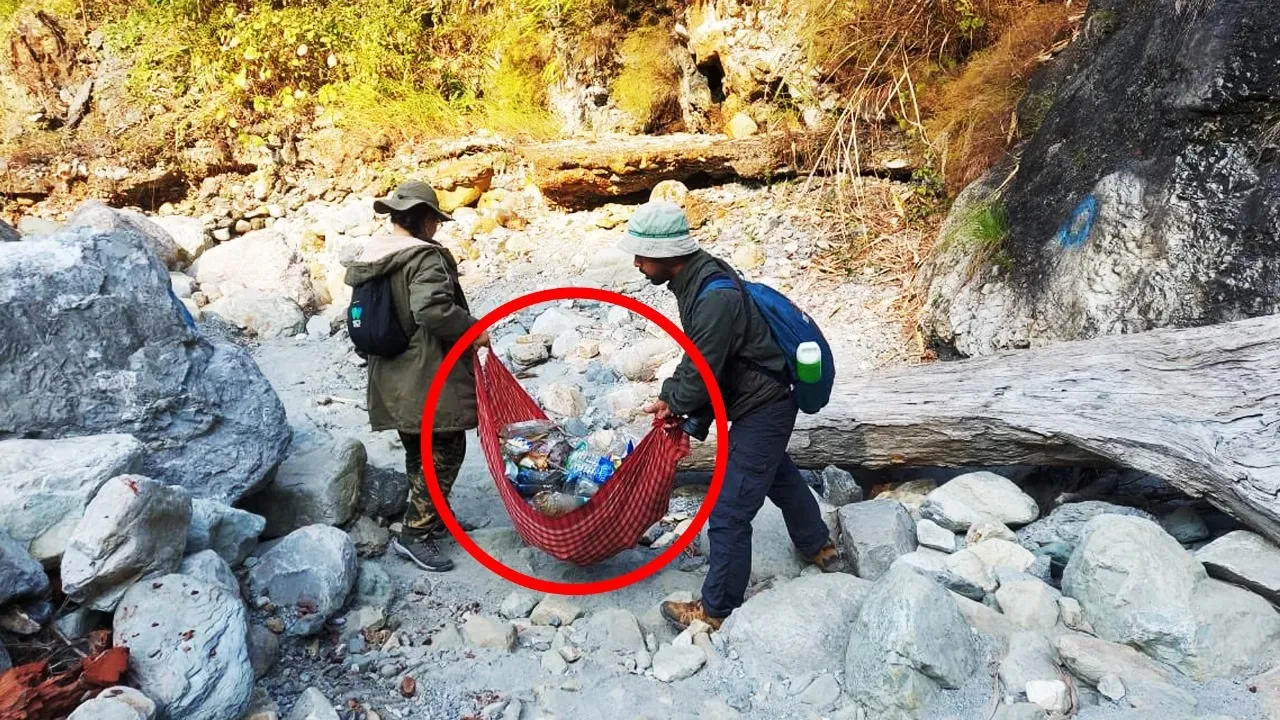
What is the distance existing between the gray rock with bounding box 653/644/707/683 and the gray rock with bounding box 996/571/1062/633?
100cm

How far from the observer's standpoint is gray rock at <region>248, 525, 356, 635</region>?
108 inches

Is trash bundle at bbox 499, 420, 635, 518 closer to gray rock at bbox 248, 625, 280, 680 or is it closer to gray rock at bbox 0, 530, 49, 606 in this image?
gray rock at bbox 248, 625, 280, 680

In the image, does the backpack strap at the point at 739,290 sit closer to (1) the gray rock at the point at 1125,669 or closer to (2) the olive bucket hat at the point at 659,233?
(2) the olive bucket hat at the point at 659,233

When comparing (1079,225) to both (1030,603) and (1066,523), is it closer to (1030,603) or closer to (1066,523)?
(1066,523)

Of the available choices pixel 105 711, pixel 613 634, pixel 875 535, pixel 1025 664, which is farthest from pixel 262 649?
pixel 1025 664

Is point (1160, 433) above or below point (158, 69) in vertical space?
below

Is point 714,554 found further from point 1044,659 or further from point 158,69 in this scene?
point 158,69

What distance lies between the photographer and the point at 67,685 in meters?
1.97

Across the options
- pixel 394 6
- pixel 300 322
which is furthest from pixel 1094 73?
pixel 394 6

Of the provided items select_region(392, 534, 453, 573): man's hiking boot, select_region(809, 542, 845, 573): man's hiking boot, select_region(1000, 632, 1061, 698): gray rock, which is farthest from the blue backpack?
select_region(392, 534, 453, 573): man's hiking boot

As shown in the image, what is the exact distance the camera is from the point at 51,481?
2.43 meters

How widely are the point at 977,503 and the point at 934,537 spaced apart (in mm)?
301

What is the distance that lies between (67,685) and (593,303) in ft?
15.0

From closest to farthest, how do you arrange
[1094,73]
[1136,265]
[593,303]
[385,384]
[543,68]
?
[385,384] → [1136,265] → [1094,73] → [593,303] → [543,68]
